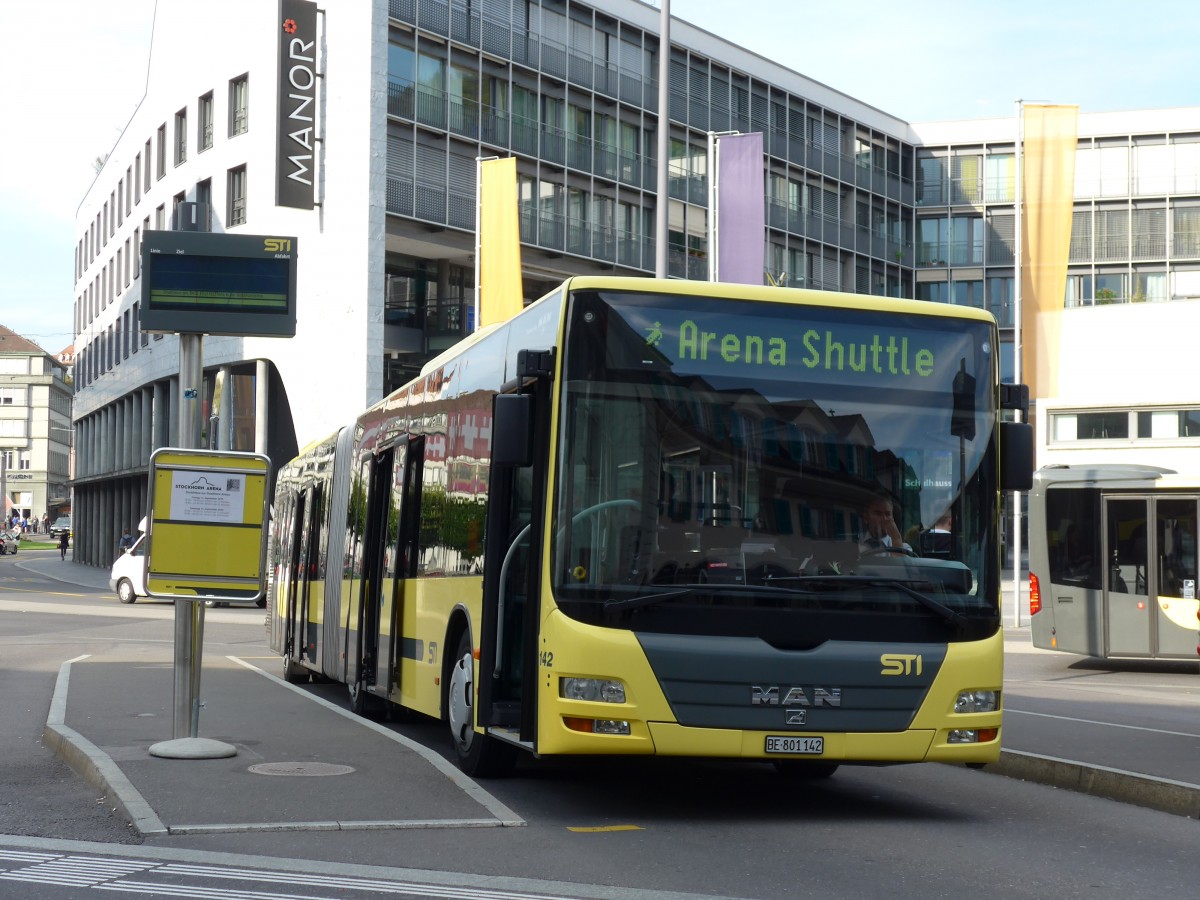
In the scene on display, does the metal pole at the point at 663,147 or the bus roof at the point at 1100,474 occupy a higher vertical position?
the metal pole at the point at 663,147

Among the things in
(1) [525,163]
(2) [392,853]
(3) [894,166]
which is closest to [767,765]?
(2) [392,853]

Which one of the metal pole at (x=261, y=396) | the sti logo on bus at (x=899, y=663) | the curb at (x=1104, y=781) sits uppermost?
the metal pole at (x=261, y=396)

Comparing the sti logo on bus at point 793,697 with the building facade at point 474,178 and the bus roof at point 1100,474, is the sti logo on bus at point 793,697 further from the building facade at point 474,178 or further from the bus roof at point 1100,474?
the building facade at point 474,178

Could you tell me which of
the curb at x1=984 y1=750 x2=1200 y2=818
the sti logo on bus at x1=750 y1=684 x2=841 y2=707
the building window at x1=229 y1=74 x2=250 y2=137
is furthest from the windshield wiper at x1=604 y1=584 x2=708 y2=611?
the building window at x1=229 y1=74 x2=250 y2=137

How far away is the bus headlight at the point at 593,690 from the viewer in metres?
8.60

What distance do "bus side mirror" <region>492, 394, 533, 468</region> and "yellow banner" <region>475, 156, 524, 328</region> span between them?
69.6 ft

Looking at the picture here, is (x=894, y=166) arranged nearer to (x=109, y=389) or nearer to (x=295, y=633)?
(x=109, y=389)

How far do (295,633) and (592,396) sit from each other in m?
11.6

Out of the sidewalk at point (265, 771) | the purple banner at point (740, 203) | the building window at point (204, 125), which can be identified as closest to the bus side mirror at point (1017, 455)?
the sidewalk at point (265, 771)

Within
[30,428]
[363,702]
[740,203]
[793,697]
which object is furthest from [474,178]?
[30,428]

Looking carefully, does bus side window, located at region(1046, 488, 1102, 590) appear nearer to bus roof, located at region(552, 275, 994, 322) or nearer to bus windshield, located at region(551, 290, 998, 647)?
bus roof, located at region(552, 275, 994, 322)

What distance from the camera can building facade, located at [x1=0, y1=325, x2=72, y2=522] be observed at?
529 ft

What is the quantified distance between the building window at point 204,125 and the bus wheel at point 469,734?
4287 centimetres

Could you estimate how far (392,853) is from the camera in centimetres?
771
